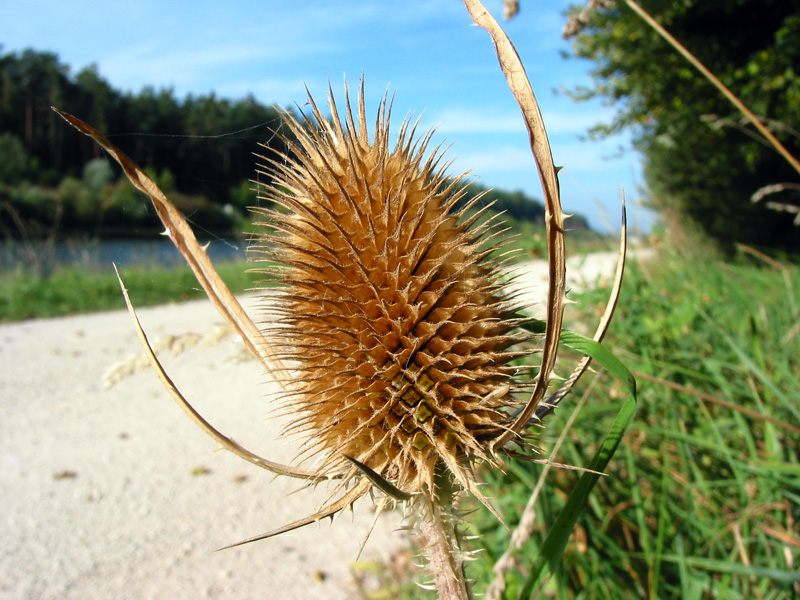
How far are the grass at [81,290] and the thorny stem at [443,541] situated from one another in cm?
694

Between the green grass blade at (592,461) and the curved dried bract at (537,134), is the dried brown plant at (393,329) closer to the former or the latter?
the green grass blade at (592,461)

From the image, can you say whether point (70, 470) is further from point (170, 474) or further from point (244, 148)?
point (244, 148)

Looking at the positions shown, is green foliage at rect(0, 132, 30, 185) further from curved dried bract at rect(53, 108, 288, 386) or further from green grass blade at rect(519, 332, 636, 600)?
green grass blade at rect(519, 332, 636, 600)

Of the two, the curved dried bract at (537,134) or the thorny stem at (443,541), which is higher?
the curved dried bract at (537,134)

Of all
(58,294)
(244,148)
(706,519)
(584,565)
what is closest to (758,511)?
(706,519)

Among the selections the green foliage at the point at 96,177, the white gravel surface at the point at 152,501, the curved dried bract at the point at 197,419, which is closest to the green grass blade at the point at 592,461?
the curved dried bract at the point at 197,419

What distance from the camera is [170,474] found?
375 centimetres

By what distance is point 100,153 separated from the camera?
52.4 ft

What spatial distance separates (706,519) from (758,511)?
0.74 feet

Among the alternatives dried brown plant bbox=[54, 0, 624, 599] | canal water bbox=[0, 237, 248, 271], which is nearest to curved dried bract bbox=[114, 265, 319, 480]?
dried brown plant bbox=[54, 0, 624, 599]

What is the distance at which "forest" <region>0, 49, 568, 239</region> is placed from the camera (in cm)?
258

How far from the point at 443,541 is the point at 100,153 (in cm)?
1792

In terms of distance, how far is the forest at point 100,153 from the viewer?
258 centimetres

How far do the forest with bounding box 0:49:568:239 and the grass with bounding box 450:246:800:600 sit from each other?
0.83 meters
